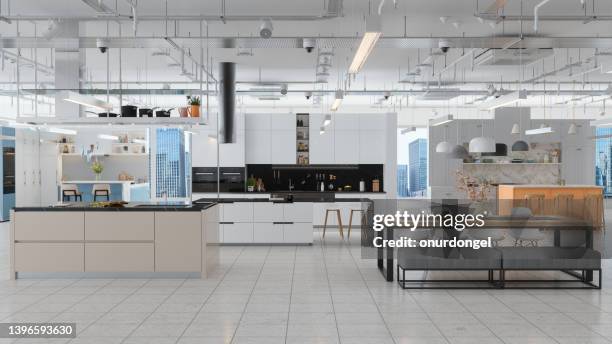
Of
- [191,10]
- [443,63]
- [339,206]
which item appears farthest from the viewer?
[339,206]

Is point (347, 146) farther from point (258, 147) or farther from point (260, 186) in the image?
point (260, 186)

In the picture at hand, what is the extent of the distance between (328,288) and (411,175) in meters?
14.7

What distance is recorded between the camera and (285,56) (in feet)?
38.2

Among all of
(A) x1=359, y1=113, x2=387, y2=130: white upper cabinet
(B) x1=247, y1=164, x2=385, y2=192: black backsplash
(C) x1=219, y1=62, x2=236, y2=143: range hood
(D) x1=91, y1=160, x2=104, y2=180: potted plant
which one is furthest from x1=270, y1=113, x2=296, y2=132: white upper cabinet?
(D) x1=91, y1=160, x2=104, y2=180: potted plant

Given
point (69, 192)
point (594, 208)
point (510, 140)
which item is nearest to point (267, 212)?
point (594, 208)

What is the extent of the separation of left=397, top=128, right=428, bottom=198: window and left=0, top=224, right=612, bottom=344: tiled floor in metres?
13.2

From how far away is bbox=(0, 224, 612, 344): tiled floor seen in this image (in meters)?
4.76

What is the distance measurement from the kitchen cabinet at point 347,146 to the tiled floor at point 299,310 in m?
6.43

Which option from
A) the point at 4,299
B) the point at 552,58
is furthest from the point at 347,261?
the point at 552,58

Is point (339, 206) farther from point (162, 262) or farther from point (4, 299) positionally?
point (4, 299)

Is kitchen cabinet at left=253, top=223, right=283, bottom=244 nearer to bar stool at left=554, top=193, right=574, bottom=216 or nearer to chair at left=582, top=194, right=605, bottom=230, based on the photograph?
chair at left=582, top=194, right=605, bottom=230

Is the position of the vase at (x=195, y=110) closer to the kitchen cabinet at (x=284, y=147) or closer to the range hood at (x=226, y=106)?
the range hood at (x=226, y=106)

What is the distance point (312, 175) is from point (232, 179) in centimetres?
199

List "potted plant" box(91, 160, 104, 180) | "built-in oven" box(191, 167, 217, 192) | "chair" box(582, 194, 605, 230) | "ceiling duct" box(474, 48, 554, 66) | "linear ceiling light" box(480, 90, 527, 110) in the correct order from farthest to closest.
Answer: "potted plant" box(91, 160, 104, 180)
"built-in oven" box(191, 167, 217, 192)
"chair" box(582, 194, 605, 230)
"ceiling duct" box(474, 48, 554, 66)
"linear ceiling light" box(480, 90, 527, 110)
